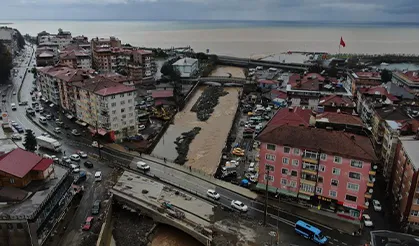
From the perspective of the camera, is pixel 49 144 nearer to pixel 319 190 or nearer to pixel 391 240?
pixel 319 190

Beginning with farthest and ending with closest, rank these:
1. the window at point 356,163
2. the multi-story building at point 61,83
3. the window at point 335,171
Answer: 1. the multi-story building at point 61,83
2. the window at point 335,171
3. the window at point 356,163

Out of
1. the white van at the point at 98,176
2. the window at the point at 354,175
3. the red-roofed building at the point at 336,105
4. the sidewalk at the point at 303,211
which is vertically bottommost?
the sidewalk at the point at 303,211

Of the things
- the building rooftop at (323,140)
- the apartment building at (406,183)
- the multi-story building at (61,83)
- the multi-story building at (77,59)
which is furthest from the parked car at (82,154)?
the multi-story building at (77,59)

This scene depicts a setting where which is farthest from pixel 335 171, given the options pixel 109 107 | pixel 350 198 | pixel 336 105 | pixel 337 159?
pixel 109 107

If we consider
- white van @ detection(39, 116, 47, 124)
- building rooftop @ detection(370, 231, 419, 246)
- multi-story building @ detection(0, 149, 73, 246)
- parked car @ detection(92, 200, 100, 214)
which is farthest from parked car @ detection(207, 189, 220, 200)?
white van @ detection(39, 116, 47, 124)

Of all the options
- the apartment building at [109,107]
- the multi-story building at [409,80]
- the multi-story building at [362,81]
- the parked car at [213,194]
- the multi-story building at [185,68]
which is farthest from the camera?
the multi-story building at [185,68]

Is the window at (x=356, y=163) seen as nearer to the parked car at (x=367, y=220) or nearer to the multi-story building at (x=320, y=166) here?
the multi-story building at (x=320, y=166)

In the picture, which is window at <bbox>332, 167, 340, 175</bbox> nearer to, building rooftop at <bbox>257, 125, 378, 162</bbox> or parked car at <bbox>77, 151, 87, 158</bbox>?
building rooftop at <bbox>257, 125, 378, 162</bbox>
